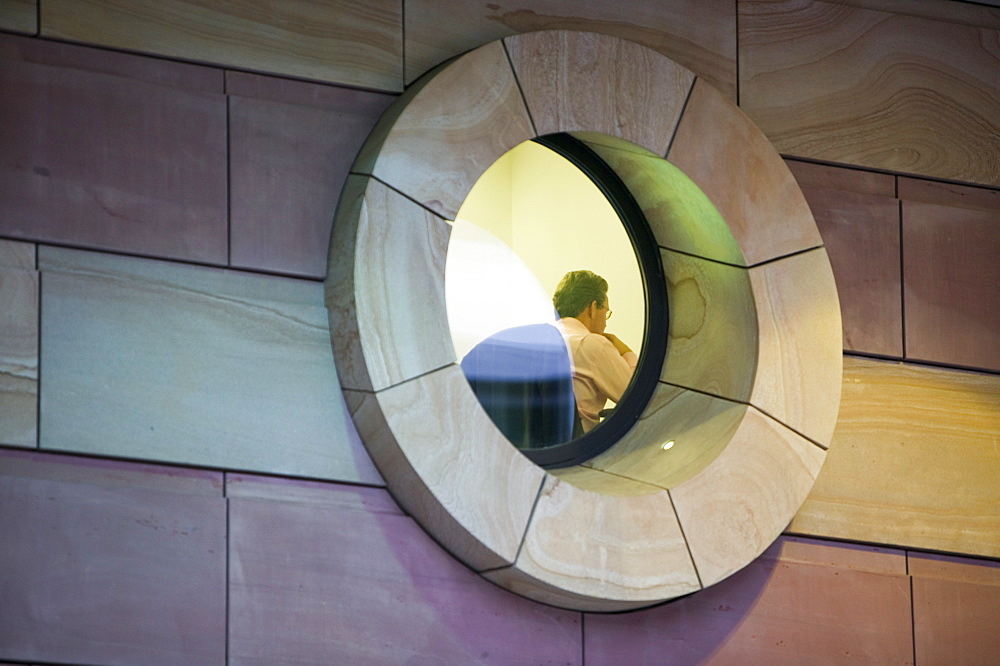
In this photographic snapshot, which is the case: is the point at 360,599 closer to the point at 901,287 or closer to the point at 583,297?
the point at 583,297

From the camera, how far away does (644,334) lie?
159 inches

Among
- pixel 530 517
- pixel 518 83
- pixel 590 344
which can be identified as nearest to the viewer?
pixel 530 517

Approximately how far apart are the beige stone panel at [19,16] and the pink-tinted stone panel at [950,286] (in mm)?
2695

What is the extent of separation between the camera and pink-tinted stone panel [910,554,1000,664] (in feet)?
13.0

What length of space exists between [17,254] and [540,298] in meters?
1.44

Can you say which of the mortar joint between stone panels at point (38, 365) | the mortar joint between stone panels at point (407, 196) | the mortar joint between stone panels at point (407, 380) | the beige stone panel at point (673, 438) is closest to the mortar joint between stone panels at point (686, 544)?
the beige stone panel at point (673, 438)

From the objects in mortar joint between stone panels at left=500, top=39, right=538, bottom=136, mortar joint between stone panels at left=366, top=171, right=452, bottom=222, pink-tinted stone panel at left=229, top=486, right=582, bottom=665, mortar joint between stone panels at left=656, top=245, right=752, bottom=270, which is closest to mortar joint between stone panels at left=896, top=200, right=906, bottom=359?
mortar joint between stone panels at left=656, top=245, right=752, bottom=270

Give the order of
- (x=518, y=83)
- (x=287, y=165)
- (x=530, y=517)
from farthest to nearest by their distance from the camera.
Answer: (x=518, y=83), (x=287, y=165), (x=530, y=517)

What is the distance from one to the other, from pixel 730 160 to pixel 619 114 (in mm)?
382

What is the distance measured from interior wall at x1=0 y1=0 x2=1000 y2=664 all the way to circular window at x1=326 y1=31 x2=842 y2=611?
0.47 ft

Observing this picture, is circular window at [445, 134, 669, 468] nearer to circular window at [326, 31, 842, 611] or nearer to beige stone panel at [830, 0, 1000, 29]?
circular window at [326, 31, 842, 611]

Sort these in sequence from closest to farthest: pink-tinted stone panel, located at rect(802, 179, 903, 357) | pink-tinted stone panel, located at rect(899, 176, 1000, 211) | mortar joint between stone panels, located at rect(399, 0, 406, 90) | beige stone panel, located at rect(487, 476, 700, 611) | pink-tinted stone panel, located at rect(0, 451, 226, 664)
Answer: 1. pink-tinted stone panel, located at rect(0, 451, 226, 664)
2. beige stone panel, located at rect(487, 476, 700, 611)
3. mortar joint between stone panels, located at rect(399, 0, 406, 90)
4. pink-tinted stone panel, located at rect(802, 179, 903, 357)
5. pink-tinted stone panel, located at rect(899, 176, 1000, 211)

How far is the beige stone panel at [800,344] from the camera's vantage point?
12.6ft

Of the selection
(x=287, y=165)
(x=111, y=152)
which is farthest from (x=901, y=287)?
(x=111, y=152)
